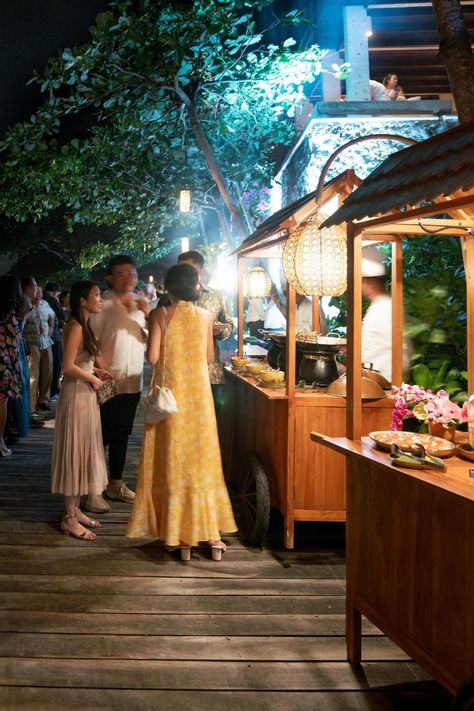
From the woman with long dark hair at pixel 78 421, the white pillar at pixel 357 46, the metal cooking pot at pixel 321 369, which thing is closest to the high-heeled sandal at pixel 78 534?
the woman with long dark hair at pixel 78 421

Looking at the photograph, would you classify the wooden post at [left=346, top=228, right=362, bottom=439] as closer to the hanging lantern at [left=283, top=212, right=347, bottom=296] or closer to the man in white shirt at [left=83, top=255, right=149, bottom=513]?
the hanging lantern at [left=283, top=212, right=347, bottom=296]

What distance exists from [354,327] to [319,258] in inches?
56.1

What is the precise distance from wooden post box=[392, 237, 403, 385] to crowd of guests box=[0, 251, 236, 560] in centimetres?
143

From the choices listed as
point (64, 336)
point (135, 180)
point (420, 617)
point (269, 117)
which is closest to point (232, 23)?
point (269, 117)

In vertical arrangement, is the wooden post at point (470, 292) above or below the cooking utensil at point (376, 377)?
above

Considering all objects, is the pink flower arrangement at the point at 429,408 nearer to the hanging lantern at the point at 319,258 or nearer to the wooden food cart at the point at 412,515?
the wooden food cart at the point at 412,515

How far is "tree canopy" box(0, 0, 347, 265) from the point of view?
8023 mm

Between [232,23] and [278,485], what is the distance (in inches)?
256

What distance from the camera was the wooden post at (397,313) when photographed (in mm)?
4609

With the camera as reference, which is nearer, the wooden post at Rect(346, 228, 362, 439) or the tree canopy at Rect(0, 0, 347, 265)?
the wooden post at Rect(346, 228, 362, 439)

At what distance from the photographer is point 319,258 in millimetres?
4520

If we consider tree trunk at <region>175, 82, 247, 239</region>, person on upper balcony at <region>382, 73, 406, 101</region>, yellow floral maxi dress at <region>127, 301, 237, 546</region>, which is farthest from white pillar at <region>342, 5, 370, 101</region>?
yellow floral maxi dress at <region>127, 301, 237, 546</region>

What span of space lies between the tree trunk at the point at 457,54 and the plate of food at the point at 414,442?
2330 millimetres

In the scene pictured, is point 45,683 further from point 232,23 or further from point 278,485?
point 232,23
